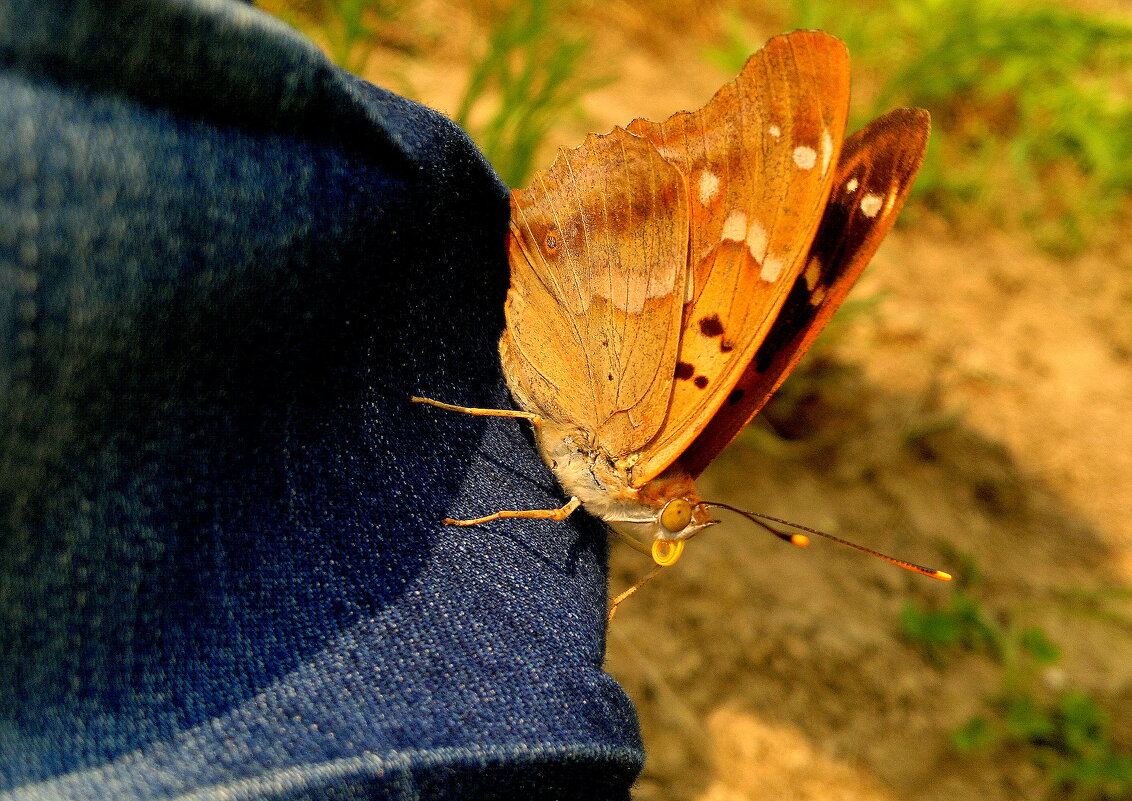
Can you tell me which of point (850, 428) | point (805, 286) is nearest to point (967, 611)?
point (850, 428)

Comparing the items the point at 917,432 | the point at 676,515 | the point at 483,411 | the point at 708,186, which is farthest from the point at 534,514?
the point at 917,432

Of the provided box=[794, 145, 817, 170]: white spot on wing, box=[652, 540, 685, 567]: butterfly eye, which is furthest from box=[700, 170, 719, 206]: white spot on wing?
box=[652, 540, 685, 567]: butterfly eye

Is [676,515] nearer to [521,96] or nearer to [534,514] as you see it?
[534,514]

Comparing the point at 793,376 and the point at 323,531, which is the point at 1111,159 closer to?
the point at 793,376

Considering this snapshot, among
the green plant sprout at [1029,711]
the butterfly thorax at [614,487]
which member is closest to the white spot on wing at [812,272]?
the butterfly thorax at [614,487]

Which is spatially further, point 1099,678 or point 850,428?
point 850,428

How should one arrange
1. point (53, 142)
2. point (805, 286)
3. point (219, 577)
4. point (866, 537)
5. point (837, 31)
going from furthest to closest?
point (837, 31), point (866, 537), point (805, 286), point (219, 577), point (53, 142)

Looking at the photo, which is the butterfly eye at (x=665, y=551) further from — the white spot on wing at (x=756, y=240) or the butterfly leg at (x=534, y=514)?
the white spot on wing at (x=756, y=240)
